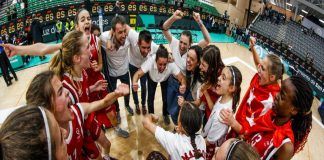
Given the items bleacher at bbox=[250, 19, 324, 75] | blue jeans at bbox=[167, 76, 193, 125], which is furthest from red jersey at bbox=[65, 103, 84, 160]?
bleacher at bbox=[250, 19, 324, 75]

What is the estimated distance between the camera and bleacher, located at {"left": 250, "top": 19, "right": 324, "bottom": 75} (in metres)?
17.1

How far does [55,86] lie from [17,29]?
951cm

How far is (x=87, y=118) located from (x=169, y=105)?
2.07 metres

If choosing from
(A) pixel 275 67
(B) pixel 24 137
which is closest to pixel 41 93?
(B) pixel 24 137

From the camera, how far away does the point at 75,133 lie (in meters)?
2.50

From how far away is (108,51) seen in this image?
4.48 m

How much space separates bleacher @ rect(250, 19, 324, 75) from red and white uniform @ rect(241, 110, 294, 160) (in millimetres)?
15300

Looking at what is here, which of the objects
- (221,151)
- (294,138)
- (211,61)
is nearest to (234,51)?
(211,61)

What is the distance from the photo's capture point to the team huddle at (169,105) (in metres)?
1.54

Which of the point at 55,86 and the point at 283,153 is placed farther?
the point at 283,153

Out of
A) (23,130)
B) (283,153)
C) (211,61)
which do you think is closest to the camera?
(23,130)

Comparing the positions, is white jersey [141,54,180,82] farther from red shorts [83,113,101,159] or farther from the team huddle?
red shorts [83,113,101,159]

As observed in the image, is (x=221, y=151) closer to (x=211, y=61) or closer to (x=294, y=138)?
(x=294, y=138)

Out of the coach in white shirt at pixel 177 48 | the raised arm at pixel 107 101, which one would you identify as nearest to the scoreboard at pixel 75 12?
the coach in white shirt at pixel 177 48
